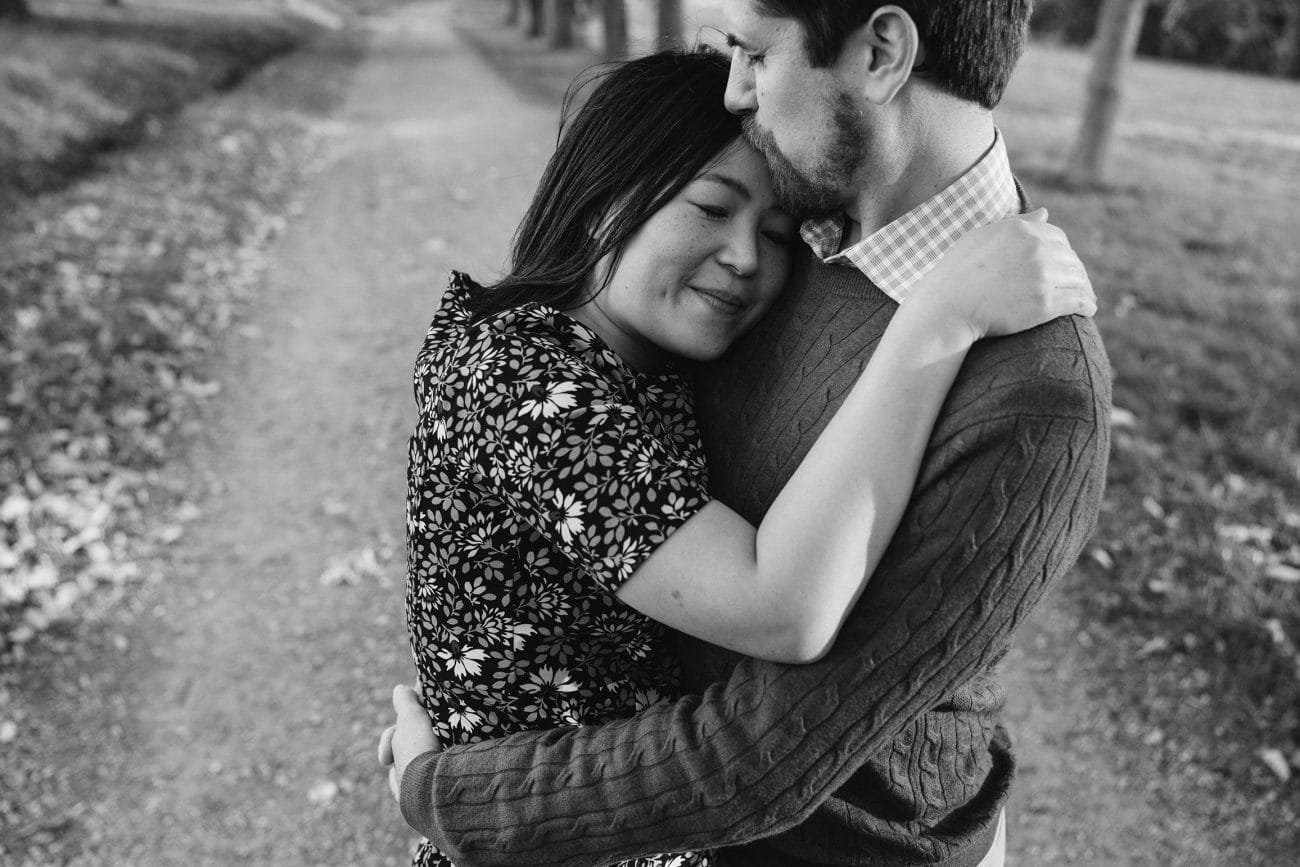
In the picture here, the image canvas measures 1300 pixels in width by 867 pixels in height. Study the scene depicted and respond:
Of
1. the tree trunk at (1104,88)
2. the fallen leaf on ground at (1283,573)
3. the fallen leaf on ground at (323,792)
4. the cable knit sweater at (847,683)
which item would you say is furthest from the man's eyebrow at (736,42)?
the tree trunk at (1104,88)

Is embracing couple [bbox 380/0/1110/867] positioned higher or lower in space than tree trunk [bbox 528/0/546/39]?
higher

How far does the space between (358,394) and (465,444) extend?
17.1 feet

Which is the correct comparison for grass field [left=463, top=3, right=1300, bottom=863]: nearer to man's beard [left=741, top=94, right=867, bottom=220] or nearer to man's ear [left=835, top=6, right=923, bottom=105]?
man's beard [left=741, top=94, right=867, bottom=220]

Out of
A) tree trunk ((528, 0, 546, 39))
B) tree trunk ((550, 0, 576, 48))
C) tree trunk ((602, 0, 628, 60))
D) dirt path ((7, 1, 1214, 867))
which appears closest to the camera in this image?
dirt path ((7, 1, 1214, 867))

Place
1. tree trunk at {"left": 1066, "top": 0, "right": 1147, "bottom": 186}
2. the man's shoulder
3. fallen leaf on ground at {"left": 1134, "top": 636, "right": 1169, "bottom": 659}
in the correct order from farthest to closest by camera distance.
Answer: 1. tree trunk at {"left": 1066, "top": 0, "right": 1147, "bottom": 186}
2. fallen leaf on ground at {"left": 1134, "top": 636, "right": 1169, "bottom": 659}
3. the man's shoulder

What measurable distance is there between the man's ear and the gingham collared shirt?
18 cm

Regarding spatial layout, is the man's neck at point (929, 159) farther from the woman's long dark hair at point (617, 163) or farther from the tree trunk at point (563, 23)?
the tree trunk at point (563, 23)

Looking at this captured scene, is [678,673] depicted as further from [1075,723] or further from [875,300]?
[1075,723]

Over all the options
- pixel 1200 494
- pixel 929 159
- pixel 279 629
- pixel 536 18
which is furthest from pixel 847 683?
pixel 536 18

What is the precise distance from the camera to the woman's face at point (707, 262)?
5.74 ft

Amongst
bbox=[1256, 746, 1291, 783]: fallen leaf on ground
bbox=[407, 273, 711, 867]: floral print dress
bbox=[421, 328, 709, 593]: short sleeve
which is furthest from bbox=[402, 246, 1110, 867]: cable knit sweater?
bbox=[1256, 746, 1291, 783]: fallen leaf on ground

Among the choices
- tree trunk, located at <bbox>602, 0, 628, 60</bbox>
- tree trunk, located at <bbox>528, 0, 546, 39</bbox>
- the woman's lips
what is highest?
the woman's lips

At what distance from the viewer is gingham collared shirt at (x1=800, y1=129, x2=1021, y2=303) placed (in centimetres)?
157

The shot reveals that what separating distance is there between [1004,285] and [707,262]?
0.59 m
